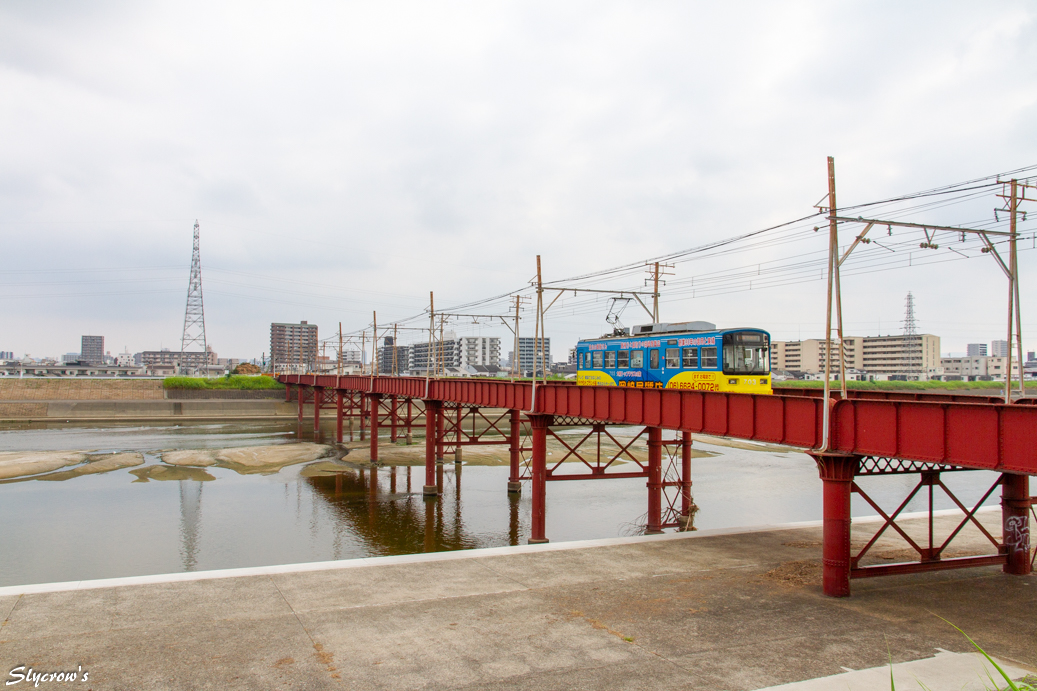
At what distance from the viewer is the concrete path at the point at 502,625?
42.5 ft

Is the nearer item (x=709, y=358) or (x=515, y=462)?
(x=709, y=358)

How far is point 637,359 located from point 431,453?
19.1m

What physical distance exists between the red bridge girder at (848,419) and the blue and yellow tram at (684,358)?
3616 mm

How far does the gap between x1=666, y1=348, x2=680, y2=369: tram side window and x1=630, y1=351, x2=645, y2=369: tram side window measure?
70.1 inches

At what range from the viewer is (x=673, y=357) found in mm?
29719

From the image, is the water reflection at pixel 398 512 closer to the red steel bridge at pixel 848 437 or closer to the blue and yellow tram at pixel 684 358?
the red steel bridge at pixel 848 437

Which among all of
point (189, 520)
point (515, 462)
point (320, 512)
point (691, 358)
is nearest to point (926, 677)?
point (691, 358)

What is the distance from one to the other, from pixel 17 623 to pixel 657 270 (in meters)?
31.1

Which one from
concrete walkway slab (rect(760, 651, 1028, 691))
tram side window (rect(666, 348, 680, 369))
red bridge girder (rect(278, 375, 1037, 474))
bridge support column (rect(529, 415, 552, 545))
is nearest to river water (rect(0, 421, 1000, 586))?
bridge support column (rect(529, 415, 552, 545))

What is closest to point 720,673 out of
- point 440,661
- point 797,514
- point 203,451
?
point 440,661

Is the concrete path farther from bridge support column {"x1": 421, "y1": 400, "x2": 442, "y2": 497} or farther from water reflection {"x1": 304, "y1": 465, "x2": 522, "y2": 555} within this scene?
bridge support column {"x1": 421, "y1": 400, "x2": 442, "y2": 497}

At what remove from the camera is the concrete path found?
42.5ft

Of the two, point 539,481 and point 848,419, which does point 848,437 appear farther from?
point 539,481

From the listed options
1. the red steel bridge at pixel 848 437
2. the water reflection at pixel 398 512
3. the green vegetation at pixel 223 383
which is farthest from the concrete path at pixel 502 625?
the green vegetation at pixel 223 383
